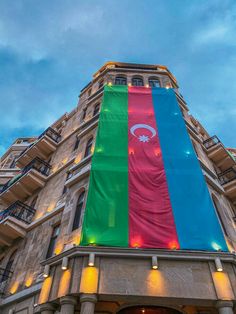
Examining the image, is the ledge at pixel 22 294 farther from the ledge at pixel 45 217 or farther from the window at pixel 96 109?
the window at pixel 96 109

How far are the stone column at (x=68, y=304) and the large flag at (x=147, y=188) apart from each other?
6.51 ft

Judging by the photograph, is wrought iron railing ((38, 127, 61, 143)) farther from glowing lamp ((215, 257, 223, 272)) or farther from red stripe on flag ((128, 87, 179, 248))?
glowing lamp ((215, 257, 223, 272))

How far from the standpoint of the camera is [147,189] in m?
12.5

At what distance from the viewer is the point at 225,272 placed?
948 cm

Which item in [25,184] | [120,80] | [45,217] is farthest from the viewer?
[120,80]

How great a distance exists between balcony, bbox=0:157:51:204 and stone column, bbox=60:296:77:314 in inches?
467

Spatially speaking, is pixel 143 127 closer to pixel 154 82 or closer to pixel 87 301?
pixel 154 82

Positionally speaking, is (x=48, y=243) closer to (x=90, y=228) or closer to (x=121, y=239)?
(x=90, y=228)

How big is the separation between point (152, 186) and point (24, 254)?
29.1 feet

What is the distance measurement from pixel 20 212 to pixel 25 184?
9.45 ft

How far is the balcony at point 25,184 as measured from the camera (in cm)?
1986

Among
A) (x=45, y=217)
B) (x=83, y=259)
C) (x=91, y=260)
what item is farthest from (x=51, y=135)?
(x=91, y=260)

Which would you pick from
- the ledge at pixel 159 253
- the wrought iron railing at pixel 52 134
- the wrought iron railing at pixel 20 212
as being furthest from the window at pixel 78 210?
the wrought iron railing at pixel 52 134

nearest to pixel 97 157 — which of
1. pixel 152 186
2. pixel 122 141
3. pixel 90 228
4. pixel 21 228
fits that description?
pixel 122 141
